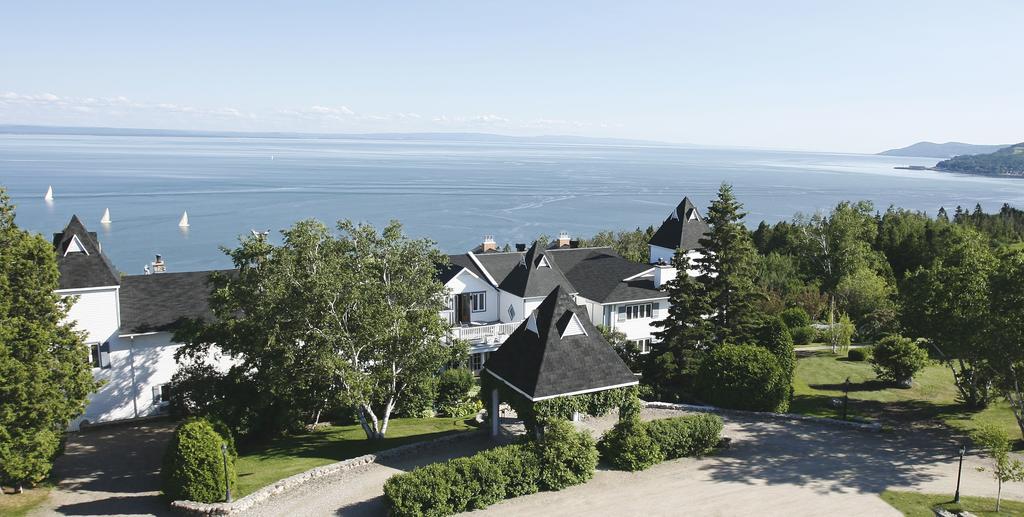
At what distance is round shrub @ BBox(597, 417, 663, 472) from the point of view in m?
24.6

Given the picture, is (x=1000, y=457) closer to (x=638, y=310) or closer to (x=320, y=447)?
(x=638, y=310)

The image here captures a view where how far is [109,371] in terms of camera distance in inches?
1232

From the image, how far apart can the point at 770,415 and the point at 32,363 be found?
96.0 feet

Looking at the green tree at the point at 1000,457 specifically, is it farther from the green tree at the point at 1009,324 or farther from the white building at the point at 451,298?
the white building at the point at 451,298

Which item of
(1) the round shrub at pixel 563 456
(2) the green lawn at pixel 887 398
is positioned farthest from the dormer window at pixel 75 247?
(2) the green lawn at pixel 887 398

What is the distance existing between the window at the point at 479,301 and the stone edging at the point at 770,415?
49.3 ft

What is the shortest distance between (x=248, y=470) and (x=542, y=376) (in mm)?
11479

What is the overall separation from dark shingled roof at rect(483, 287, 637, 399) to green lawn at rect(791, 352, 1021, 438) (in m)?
12.8

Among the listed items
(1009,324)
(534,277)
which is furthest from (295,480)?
(1009,324)

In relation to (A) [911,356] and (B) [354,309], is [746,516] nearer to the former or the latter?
(B) [354,309]

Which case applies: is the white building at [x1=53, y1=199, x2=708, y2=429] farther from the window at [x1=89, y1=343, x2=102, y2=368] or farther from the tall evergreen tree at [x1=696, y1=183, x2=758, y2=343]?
the tall evergreen tree at [x1=696, y1=183, x2=758, y2=343]

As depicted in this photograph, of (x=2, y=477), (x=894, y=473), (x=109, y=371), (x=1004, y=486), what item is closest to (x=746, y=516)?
(x=894, y=473)

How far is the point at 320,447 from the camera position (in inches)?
1096

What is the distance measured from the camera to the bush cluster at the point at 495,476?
66.7 ft
